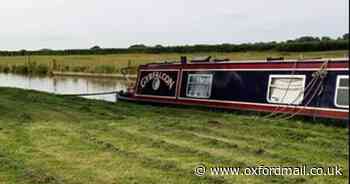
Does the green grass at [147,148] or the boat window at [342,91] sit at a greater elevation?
→ the boat window at [342,91]

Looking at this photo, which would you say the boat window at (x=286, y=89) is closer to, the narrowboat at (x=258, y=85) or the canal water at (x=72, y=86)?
the narrowboat at (x=258, y=85)

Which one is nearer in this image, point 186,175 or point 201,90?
point 186,175

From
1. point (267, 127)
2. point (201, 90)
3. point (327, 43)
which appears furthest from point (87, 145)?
point (327, 43)

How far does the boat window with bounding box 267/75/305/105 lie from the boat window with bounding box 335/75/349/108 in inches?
31.3

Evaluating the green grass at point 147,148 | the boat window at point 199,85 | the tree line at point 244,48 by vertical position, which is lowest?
the green grass at point 147,148

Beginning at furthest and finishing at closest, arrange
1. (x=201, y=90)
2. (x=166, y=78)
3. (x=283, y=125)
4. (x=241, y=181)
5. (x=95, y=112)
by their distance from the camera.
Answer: (x=166, y=78), (x=201, y=90), (x=95, y=112), (x=283, y=125), (x=241, y=181)

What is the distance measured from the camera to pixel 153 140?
6328 millimetres

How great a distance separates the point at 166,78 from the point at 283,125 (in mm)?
4883

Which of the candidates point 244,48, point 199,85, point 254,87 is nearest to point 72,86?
point 199,85

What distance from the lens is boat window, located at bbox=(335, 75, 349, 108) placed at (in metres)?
9.17

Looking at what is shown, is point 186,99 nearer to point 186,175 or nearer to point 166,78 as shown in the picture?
point 166,78

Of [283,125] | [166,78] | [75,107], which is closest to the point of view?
[283,125]

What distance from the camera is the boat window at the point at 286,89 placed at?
10.0 m

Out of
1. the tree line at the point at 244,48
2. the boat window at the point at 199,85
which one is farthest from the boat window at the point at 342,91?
the tree line at the point at 244,48
